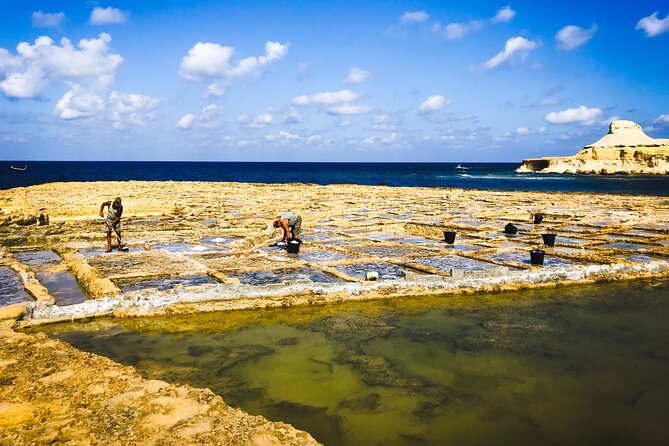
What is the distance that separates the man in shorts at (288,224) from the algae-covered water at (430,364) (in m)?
4.61

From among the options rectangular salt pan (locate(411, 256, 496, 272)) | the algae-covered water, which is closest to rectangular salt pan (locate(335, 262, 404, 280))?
rectangular salt pan (locate(411, 256, 496, 272))

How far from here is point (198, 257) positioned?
1039 centimetres

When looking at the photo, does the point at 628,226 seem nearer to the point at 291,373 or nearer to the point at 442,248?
the point at 442,248

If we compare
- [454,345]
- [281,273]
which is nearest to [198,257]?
[281,273]

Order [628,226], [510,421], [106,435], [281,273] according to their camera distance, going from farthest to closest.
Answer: [628,226] < [281,273] < [510,421] < [106,435]

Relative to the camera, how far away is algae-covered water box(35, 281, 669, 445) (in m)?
A: 3.96

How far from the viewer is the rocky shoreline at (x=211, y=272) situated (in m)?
3.77

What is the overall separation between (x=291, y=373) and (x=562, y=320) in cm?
396

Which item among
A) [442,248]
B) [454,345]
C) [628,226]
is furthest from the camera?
[628,226]

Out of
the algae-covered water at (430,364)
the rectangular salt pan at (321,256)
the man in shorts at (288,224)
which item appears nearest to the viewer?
the algae-covered water at (430,364)

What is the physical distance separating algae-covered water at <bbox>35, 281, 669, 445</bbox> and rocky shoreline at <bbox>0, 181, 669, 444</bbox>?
16.1 inches

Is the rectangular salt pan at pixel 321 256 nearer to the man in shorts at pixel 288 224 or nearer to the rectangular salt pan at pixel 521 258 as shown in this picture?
the man in shorts at pixel 288 224

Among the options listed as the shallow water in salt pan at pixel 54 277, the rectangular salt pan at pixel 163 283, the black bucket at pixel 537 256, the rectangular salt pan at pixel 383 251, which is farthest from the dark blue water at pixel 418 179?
the shallow water in salt pan at pixel 54 277

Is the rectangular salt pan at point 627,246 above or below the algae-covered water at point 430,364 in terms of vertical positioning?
above
